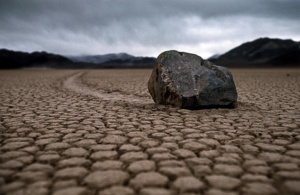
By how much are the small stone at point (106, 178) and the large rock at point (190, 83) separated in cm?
253

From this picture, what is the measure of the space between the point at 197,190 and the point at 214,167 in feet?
1.31

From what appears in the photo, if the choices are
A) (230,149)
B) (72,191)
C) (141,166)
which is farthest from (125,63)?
(72,191)

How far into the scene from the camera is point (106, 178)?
5.70ft

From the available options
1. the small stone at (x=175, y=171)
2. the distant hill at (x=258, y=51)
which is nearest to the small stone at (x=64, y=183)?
the small stone at (x=175, y=171)

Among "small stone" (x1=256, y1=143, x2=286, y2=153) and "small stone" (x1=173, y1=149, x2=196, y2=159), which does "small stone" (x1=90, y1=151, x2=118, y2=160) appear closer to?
"small stone" (x1=173, y1=149, x2=196, y2=159)

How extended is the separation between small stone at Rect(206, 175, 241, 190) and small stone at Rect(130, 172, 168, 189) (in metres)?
0.31

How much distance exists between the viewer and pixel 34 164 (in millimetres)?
1972

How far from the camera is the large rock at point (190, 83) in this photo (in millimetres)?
4211

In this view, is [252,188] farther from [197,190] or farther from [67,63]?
[67,63]

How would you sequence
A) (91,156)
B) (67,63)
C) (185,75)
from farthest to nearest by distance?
(67,63)
(185,75)
(91,156)

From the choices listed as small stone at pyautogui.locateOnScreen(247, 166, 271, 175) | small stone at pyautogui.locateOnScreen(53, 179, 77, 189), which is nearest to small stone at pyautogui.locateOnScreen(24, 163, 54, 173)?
small stone at pyautogui.locateOnScreen(53, 179, 77, 189)

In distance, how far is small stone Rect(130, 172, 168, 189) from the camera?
166 centimetres

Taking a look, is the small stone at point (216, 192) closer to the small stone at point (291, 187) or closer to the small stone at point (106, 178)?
→ the small stone at point (291, 187)

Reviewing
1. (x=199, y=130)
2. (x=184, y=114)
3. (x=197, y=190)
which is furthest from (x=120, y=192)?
(x=184, y=114)
